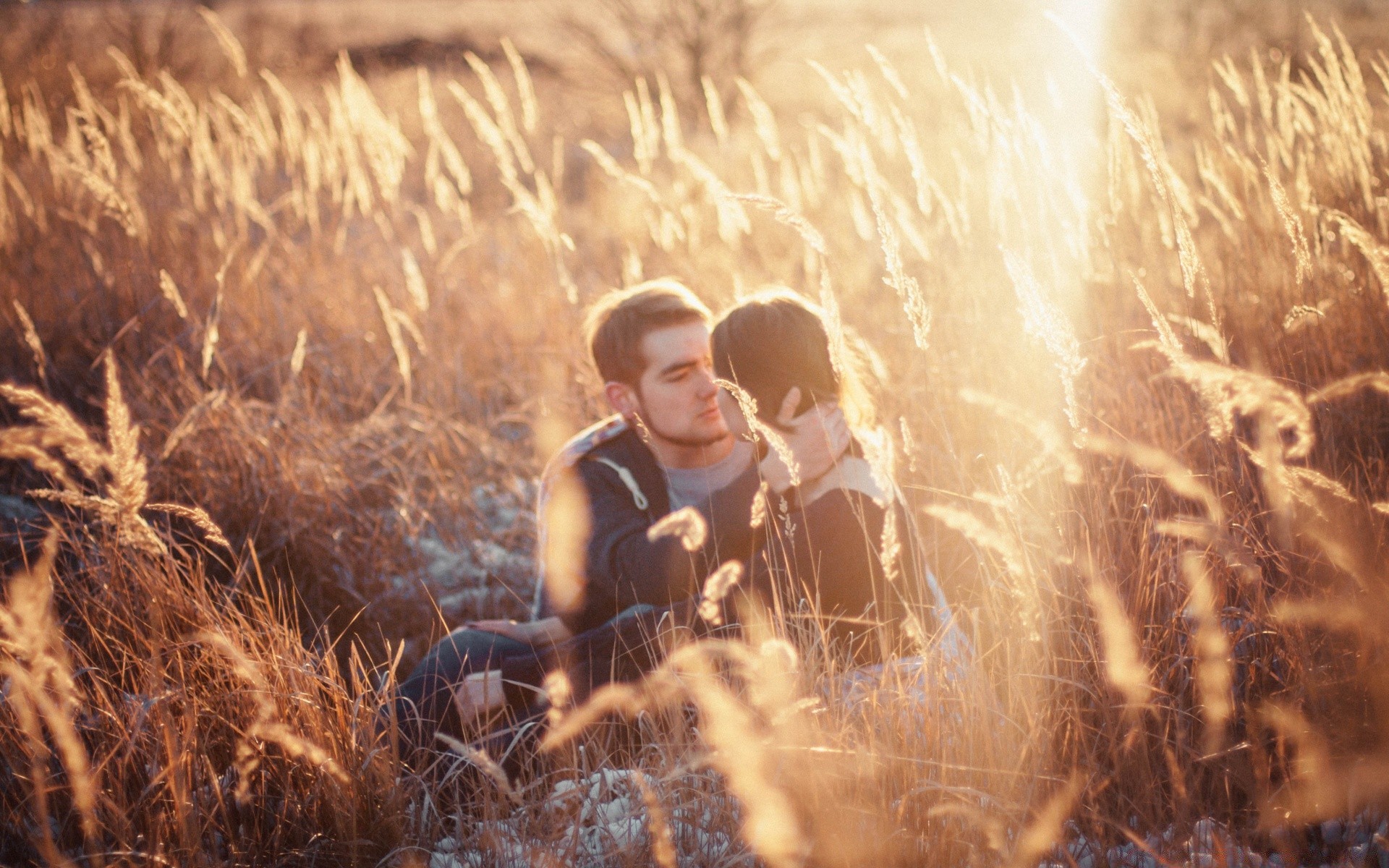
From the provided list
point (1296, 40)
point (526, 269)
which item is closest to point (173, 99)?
point (526, 269)

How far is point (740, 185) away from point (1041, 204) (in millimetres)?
2995

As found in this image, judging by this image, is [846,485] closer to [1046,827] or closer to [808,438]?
[808,438]

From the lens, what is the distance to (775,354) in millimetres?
1977

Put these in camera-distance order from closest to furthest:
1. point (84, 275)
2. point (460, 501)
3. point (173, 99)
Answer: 1. point (460, 501)
2. point (84, 275)
3. point (173, 99)

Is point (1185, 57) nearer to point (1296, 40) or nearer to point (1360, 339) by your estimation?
point (1296, 40)

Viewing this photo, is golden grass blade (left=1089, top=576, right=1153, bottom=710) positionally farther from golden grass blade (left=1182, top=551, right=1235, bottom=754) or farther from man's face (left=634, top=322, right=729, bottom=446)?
man's face (left=634, top=322, right=729, bottom=446)

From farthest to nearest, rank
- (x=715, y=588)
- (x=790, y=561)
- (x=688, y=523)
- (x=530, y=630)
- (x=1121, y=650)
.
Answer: (x=530, y=630) → (x=790, y=561) → (x=688, y=523) → (x=715, y=588) → (x=1121, y=650)

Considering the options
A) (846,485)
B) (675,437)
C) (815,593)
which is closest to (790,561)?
(815,593)

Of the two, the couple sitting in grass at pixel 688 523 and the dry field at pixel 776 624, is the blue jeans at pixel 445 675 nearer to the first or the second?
the couple sitting in grass at pixel 688 523

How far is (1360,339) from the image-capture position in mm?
2160

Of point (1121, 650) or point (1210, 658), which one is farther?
point (1210, 658)

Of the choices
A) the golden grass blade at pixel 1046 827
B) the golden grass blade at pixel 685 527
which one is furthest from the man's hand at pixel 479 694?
the golden grass blade at pixel 1046 827

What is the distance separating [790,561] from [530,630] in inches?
25.3

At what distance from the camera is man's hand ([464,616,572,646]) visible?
206 centimetres
